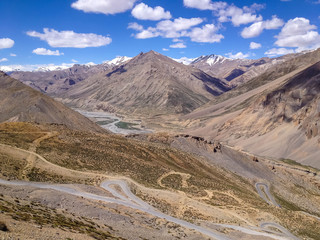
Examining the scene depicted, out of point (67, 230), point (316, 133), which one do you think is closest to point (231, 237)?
point (67, 230)

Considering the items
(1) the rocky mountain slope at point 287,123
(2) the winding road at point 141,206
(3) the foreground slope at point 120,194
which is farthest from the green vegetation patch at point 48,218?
(1) the rocky mountain slope at point 287,123

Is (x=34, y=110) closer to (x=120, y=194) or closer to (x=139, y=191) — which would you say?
(x=139, y=191)

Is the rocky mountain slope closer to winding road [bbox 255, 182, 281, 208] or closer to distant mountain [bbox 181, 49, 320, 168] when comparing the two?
distant mountain [bbox 181, 49, 320, 168]

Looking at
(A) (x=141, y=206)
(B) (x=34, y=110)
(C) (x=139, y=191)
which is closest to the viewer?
(A) (x=141, y=206)

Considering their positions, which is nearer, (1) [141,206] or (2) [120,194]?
(1) [141,206]

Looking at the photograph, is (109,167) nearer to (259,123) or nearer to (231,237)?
(231,237)

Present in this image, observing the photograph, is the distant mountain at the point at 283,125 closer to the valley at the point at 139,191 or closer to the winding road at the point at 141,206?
the valley at the point at 139,191

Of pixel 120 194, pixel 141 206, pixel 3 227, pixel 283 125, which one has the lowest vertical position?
pixel 141 206

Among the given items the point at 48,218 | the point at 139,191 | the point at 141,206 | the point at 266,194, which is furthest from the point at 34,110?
the point at 48,218

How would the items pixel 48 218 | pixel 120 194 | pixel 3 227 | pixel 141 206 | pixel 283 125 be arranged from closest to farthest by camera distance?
1. pixel 3 227
2. pixel 48 218
3. pixel 141 206
4. pixel 120 194
5. pixel 283 125
